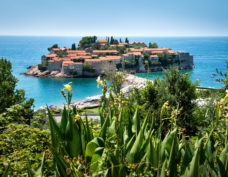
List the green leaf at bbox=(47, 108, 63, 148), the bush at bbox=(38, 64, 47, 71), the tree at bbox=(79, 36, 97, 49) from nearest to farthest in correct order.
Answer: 1. the green leaf at bbox=(47, 108, 63, 148)
2. the bush at bbox=(38, 64, 47, 71)
3. the tree at bbox=(79, 36, 97, 49)

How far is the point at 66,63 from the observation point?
1652 inches

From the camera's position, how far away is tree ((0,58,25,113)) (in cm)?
1105

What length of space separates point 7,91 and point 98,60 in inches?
1244

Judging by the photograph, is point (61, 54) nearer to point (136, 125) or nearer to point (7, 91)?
point (7, 91)

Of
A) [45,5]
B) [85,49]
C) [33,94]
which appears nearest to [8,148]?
[33,94]

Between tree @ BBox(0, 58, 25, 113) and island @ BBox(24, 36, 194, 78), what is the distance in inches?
924

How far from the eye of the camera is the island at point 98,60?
139 feet

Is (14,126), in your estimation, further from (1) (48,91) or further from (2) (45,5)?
(2) (45,5)

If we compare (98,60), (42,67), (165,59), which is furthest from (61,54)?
(165,59)

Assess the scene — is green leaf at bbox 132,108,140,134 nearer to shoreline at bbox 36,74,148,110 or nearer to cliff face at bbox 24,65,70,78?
shoreline at bbox 36,74,148,110

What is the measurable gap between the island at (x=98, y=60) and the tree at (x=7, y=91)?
23461mm

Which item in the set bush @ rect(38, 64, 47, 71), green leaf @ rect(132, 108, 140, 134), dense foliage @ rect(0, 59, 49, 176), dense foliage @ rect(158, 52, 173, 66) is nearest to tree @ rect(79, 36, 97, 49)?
bush @ rect(38, 64, 47, 71)

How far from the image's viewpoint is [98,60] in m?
43.3

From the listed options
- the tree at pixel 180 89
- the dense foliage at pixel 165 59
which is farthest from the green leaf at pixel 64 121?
the dense foliage at pixel 165 59
